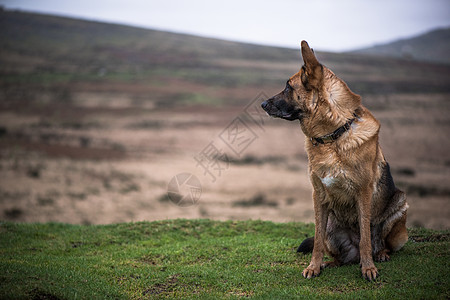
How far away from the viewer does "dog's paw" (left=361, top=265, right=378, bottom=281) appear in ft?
17.9

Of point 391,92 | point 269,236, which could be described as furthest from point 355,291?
point 391,92

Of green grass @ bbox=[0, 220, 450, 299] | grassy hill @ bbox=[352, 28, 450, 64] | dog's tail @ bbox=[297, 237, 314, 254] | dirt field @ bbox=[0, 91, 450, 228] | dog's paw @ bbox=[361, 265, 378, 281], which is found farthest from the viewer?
grassy hill @ bbox=[352, 28, 450, 64]

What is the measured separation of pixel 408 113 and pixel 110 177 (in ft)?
97.4

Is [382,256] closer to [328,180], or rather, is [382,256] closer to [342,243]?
[342,243]

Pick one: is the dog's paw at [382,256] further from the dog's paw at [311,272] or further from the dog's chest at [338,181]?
the dog's chest at [338,181]

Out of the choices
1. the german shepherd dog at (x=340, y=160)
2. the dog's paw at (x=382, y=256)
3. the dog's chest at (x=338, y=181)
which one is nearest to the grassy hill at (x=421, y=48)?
the dog's paw at (x=382, y=256)

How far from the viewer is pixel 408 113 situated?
37.2 meters

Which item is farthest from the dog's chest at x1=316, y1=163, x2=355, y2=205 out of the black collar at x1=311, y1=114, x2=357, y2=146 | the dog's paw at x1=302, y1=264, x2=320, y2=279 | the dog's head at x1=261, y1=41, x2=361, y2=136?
the dog's paw at x1=302, y1=264, x2=320, y2=279

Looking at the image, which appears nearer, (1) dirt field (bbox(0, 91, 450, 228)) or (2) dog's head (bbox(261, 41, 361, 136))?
(2) dog's head (bbox(261, 41, 361, 136))

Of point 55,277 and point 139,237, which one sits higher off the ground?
point 55,277

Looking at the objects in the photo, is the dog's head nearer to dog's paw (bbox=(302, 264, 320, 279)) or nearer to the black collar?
the black collar

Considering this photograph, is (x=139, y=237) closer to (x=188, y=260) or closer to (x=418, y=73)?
(x=188, y=260)

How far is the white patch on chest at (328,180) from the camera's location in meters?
5.30

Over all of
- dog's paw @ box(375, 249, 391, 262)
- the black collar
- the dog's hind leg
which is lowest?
dog's paw @ box(375, 249, 391, 262)
